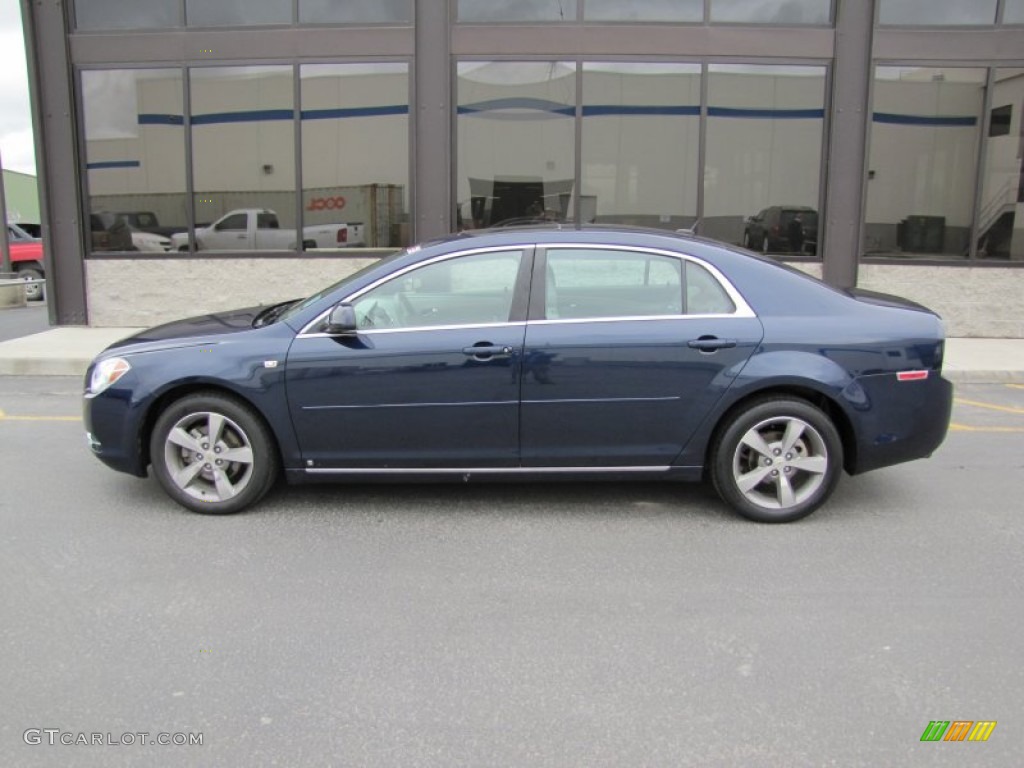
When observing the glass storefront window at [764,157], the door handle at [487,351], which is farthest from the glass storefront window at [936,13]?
the door handle at [487,351]

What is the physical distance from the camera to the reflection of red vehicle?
19.8 m

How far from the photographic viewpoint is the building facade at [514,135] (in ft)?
35.6

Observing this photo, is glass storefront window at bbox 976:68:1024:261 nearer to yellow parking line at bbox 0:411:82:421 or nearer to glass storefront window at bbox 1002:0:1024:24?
glass storefront window at bbox 1002:0:1024:24

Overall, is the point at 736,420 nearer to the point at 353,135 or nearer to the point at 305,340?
the point at 305,340

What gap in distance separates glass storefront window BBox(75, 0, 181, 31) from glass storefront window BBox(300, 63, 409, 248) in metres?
2.01

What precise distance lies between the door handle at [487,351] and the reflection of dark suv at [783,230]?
25.8 ft

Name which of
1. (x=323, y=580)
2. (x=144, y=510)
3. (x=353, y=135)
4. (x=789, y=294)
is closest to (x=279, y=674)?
(x=323, y=580)

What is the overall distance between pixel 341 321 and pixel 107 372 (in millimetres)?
1380

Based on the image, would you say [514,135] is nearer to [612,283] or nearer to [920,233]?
[920,233]

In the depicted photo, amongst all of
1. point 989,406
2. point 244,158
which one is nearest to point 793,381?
point 989,406

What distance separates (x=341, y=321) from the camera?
14.3 ft

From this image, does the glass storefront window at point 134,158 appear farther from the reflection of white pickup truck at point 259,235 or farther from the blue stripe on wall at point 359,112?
the blue stripe on wall at point 359,112

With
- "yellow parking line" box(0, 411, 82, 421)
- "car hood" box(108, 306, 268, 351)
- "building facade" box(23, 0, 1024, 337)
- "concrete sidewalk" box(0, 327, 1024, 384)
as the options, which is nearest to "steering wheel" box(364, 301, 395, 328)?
"car hood" box(108, 306, 268, 351)

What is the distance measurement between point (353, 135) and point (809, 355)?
8443mm
